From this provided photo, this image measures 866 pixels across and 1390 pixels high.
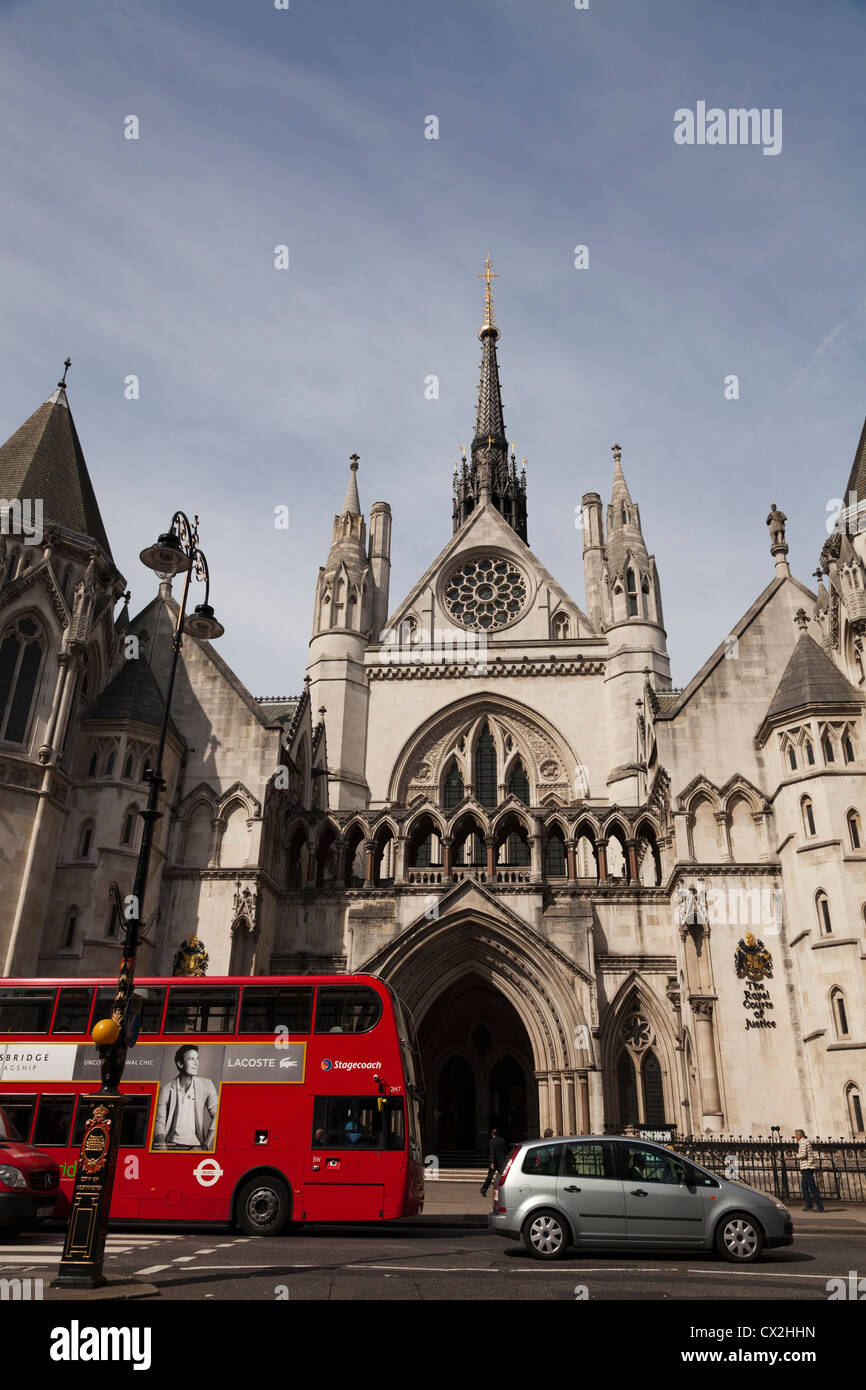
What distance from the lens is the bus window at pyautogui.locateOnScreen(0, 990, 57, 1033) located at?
15.3m

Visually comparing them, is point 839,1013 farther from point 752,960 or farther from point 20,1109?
point 20,1109

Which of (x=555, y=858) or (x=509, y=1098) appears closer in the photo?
(x=509, y=1098)

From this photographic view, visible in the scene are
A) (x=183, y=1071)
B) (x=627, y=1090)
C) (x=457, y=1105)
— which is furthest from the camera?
(x=457, y=1105)

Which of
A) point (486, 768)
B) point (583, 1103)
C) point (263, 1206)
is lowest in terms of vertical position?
point (263, 1206)

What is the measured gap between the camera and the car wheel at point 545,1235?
11078mm

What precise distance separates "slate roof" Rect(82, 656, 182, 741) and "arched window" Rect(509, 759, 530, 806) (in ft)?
41.0

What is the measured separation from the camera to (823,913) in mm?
22938

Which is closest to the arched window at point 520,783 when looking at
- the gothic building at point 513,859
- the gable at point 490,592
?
the gothic building at point 513,859

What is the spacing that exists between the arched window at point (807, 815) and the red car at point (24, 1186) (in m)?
18.6

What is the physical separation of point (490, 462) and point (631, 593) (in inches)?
828

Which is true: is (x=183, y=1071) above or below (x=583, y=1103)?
below

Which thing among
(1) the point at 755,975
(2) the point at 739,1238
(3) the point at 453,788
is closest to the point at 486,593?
(3) the point at 453,788
